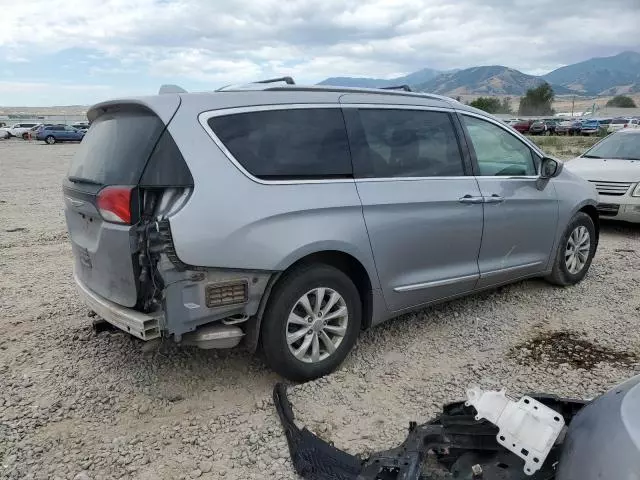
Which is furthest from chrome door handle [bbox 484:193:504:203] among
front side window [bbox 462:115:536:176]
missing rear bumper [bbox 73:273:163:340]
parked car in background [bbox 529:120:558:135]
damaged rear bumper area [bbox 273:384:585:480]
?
parked car in background [bbox 529:120:558:135]

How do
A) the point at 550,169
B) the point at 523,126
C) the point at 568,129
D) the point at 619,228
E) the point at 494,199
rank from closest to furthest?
the point at 494,199 < the point at 550,169 < the point at 619,228 < the point at 568,129 < the point at 523,126

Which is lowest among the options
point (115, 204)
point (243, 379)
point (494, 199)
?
point (243, 379)

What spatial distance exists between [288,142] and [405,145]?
102cm

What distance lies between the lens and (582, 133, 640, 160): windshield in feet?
29.3

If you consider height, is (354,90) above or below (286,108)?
above

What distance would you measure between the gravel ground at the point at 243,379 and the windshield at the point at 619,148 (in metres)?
4.16

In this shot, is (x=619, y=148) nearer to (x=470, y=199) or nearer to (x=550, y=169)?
(x=550, y=169)

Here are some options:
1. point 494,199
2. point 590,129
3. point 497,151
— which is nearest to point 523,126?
point 590,129

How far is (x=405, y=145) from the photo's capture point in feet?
13.5

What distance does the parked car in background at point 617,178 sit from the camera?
26.0 feet

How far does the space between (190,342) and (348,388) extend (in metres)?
1.09

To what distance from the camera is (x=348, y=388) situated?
3.65 m

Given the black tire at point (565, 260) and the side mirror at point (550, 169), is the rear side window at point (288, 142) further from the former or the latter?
the black tire at point (565, 260)

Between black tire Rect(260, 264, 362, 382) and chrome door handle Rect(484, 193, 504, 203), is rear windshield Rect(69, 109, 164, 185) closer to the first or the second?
black tire Rect(260, 264, 362, 382)
